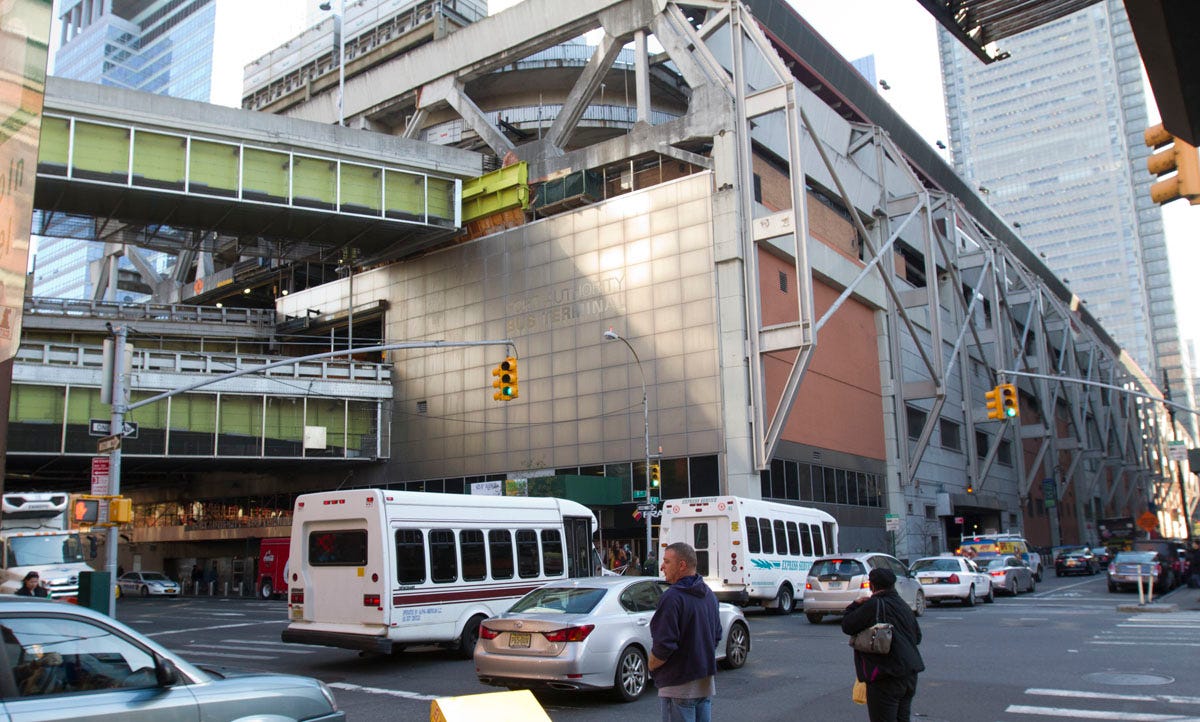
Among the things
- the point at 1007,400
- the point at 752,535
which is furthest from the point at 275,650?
the point at 1007,400

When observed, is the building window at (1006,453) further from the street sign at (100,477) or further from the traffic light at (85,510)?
the traffic light at (85,510)

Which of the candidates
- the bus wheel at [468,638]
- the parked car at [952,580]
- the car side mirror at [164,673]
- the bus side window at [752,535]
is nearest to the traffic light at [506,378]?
the bus side window at [752,535]

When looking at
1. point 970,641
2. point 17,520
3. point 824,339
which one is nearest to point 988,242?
point 824,339

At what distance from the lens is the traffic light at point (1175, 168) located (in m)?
5.25

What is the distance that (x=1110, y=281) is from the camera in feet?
580

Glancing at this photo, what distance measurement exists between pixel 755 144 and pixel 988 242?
31236mm

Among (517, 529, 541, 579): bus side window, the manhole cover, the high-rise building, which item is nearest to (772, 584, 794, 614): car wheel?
(517, 529, 541, 579): bus side window

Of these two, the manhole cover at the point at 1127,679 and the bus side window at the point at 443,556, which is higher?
the bus side window at the point at 443,556

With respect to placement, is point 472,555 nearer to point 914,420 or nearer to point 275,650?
point 275,650

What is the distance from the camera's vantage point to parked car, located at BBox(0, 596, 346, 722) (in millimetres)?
5250

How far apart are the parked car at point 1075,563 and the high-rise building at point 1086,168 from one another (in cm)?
14171

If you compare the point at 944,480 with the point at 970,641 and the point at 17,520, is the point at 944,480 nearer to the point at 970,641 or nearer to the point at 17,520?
the point at 970,641

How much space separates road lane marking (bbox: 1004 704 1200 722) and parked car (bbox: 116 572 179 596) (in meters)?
44.7

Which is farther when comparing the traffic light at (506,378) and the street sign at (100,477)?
the traffic light at (506,378)
